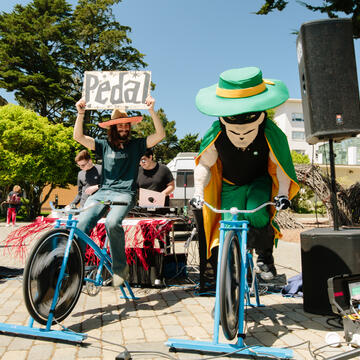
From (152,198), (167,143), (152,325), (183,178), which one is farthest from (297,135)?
(152,325)

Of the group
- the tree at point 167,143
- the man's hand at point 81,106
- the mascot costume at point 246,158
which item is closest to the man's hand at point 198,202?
the mascot costume at point 246,158

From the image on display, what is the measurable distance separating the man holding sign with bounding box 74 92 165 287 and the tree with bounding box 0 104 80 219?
18469 millimetres

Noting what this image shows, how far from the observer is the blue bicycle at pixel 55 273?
2.93 m

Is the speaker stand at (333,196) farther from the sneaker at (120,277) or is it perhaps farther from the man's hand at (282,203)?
the sneaker at (120,277)

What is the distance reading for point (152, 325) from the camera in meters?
3.46

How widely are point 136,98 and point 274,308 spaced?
283 centimetres

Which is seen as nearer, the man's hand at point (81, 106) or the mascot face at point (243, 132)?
the mascot face at point (243, 132)

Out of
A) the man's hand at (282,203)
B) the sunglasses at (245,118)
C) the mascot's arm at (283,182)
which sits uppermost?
the sunglasses at (245,118)

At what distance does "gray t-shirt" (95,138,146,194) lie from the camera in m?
4.03

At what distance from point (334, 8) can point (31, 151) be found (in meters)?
18.0

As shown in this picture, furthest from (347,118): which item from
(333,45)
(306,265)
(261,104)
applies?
(306,265)

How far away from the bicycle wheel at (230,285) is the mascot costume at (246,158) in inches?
24.1

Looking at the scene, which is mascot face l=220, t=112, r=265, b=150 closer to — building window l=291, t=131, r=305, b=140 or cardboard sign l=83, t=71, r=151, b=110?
cardboard sign l=83, t=71, r=151, b=110

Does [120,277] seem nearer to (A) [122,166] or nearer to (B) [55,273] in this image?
(B) [55,273]
